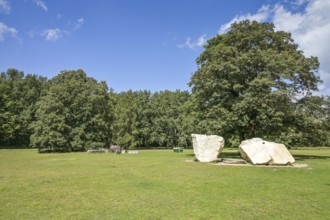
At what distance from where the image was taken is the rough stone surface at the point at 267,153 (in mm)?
18366

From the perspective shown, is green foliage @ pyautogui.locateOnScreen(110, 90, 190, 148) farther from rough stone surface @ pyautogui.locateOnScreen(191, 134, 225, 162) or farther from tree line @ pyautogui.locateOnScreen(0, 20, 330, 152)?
rough stone surface @ pyautogui.locateOnScreen(191, 134, 225, 162)

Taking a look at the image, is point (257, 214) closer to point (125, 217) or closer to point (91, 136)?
point (125, 217)

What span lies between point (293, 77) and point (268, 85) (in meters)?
3.16

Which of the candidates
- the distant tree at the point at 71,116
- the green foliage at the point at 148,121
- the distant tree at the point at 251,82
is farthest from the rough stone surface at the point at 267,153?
the green foliage at the point at 148,121

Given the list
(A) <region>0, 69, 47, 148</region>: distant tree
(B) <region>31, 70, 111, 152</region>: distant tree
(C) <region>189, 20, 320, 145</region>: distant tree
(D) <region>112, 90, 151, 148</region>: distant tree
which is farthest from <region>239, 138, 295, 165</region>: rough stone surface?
(A) <region>0, 69, 47, 148</region>: distant tree

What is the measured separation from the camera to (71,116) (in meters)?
45.4

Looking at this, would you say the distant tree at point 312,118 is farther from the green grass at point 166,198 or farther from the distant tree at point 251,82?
the green grass at point 166,198

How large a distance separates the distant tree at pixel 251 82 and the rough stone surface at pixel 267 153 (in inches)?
173

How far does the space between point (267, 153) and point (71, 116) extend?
1371 inches

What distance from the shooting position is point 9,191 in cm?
973

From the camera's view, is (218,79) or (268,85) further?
(218,79)

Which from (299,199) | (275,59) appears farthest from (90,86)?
(299,199)

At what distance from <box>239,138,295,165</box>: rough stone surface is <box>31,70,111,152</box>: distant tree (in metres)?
30.2

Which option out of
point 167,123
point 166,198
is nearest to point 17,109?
point 167,123
